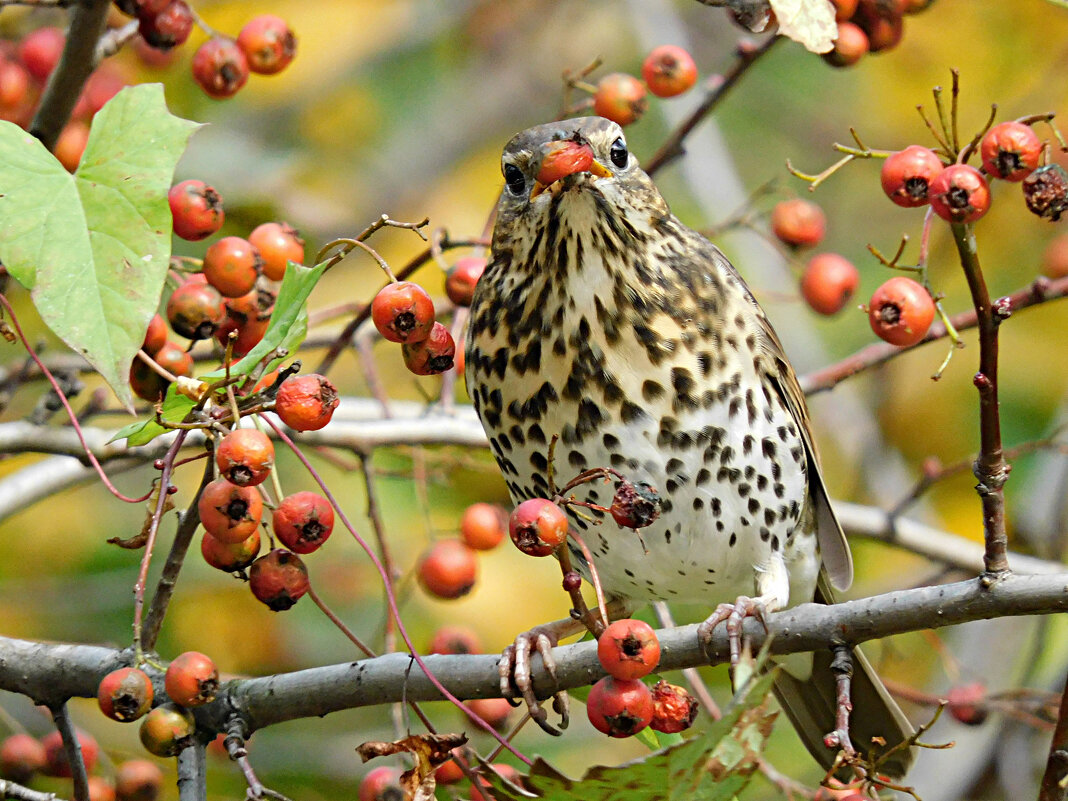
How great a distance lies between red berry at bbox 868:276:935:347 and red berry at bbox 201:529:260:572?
114 cm

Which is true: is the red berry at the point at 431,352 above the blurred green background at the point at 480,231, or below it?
below

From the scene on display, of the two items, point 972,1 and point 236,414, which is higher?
point 972,1

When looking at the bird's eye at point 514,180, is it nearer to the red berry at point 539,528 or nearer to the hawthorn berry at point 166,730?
the red berry at point 539,528

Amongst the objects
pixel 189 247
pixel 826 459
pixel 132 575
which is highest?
pixel 826 459

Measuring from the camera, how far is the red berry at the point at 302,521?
2041 mm

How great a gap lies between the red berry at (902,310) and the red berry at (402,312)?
2.71 ft

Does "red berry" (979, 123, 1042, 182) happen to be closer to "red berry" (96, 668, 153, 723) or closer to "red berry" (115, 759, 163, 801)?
"red berry" (96, 668, 153, 723)

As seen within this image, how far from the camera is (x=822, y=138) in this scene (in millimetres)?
5840

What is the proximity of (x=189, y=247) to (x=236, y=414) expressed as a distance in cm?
266

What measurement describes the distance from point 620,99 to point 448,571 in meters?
1.13

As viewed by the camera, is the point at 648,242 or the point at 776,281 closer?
the point at 648,242

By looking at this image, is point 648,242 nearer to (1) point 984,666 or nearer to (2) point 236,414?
(2) point 236,414

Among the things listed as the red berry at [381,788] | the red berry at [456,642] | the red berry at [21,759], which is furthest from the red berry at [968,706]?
the red berry at [21,759]

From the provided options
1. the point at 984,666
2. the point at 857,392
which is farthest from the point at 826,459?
the point at 984,666
